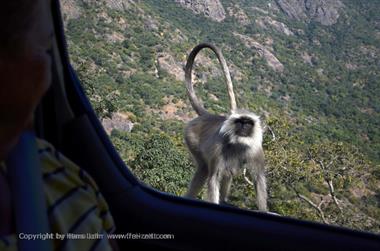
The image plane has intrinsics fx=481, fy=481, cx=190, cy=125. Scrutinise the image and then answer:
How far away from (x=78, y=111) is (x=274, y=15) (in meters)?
48.7

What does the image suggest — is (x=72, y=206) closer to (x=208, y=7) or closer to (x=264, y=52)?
(x=264, y=52)

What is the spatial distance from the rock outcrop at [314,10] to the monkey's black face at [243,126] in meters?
43.2

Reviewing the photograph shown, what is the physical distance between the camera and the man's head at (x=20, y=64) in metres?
0.67

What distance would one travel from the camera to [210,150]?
14.1 feet

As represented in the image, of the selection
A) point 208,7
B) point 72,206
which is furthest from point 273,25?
point 72,206

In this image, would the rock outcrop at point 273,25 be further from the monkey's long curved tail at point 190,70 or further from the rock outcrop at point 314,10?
the monkey's long curved tail at point 190,70

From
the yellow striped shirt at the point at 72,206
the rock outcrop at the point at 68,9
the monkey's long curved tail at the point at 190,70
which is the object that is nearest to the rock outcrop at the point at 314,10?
the rock outcrop at the point at 68,9

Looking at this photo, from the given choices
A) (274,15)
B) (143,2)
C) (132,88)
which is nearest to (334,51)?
(274,15)

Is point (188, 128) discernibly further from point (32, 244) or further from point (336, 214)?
point (32, 244)

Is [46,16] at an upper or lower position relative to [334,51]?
upper

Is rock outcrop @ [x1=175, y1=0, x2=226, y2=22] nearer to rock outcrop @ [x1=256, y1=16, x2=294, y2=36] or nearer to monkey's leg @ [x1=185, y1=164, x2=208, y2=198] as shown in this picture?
rock outcrop @ [x1=256, y1=16, x2=294, y2=36]

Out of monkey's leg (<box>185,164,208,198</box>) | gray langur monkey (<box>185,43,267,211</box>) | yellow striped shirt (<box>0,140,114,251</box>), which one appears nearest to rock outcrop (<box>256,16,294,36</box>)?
gray langur monkey (<box>185,43,267,211</box>)

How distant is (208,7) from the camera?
41.4m

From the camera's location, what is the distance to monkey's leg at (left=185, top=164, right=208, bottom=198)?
3979mm
